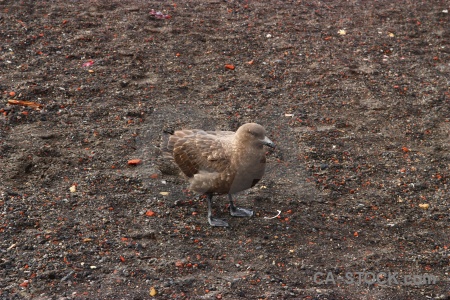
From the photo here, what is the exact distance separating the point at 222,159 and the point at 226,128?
1.32 meters

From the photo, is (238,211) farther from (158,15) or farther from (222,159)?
(158,15)

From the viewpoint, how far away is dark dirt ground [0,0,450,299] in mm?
4477

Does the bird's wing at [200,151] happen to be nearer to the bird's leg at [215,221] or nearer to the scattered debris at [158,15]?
the bird's leg at [215,221]

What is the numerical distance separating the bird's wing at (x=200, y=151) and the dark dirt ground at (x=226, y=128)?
356 millimetres

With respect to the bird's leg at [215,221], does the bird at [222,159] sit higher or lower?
higher

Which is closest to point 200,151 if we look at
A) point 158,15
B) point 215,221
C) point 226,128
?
point 215,221

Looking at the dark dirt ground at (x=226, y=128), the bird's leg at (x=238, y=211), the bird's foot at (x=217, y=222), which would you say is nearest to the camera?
the dark dirt ground at (x=226, y=128)

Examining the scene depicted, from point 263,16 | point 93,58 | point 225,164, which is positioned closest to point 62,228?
point 225,164

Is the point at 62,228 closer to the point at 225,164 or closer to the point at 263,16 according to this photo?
the point at 225,164

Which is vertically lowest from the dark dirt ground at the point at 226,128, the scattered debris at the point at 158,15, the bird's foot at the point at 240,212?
the bird's foot at the point at 240,212

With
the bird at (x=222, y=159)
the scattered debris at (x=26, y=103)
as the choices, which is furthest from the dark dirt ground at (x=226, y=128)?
the bird at (x=222, y=159)

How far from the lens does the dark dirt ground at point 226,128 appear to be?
4.48 meters

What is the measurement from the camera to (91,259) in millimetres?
4508

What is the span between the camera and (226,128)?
6262 mm
